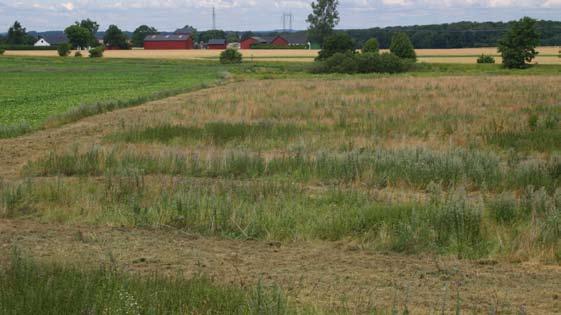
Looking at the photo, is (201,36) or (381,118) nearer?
(381,118)

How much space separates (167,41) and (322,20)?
5615 cm

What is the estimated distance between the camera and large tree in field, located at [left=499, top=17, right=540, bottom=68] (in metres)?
83.1

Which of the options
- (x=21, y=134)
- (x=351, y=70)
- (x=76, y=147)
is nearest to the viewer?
(x=76, y=147)

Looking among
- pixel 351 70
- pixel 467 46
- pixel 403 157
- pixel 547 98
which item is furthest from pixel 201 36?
pixel 403 157

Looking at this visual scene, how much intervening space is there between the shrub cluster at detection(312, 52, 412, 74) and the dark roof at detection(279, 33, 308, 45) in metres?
95.8

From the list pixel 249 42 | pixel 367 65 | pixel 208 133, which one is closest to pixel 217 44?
pixel 249 42

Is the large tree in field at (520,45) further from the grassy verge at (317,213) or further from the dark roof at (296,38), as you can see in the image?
the dark roof at (296,38)

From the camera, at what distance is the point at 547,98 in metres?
29.5

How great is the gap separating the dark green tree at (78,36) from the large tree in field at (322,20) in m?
53.6

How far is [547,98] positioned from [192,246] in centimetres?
2469

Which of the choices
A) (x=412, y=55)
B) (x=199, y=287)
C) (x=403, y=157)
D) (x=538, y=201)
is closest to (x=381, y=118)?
(x=403, y=157)

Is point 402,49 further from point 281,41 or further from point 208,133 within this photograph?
point 208,133

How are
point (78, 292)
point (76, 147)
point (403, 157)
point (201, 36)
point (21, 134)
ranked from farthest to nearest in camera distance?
point (201, 36) < point (21, 134) < point (76, 147) < point (403, 157) < point (78, 292)

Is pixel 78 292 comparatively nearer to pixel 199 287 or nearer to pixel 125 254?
pixel 199 287
